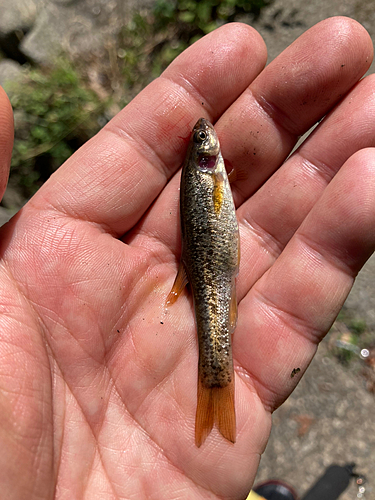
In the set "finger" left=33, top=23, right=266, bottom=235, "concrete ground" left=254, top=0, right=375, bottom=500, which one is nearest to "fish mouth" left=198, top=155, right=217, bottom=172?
"finger" left=33, top=23, right=266, bottom=235

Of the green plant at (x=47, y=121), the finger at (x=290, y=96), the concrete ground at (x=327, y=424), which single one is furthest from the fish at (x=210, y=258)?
the green plant at (x=47, y=121)

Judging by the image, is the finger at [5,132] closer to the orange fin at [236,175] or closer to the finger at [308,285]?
the orange fin at [236,175]

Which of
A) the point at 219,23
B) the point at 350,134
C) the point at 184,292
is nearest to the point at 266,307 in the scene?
the point at 184,292

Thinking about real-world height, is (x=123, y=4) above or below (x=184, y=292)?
above

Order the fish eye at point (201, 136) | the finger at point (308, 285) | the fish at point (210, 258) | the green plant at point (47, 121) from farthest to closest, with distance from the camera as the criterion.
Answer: the green plant at point (47, 121), the fish eye at point (201, 136), the fish at point (210, 258), the finger at point (308, 285)

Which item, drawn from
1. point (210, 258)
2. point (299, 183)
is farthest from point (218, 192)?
point (299, 183)

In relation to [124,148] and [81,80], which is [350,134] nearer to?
[124,148]

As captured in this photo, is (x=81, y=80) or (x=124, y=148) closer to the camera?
(x=124, y=148)

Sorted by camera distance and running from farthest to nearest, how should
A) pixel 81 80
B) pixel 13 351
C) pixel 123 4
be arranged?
pixel 123 4, pixel 81 80, pixel 13 351
